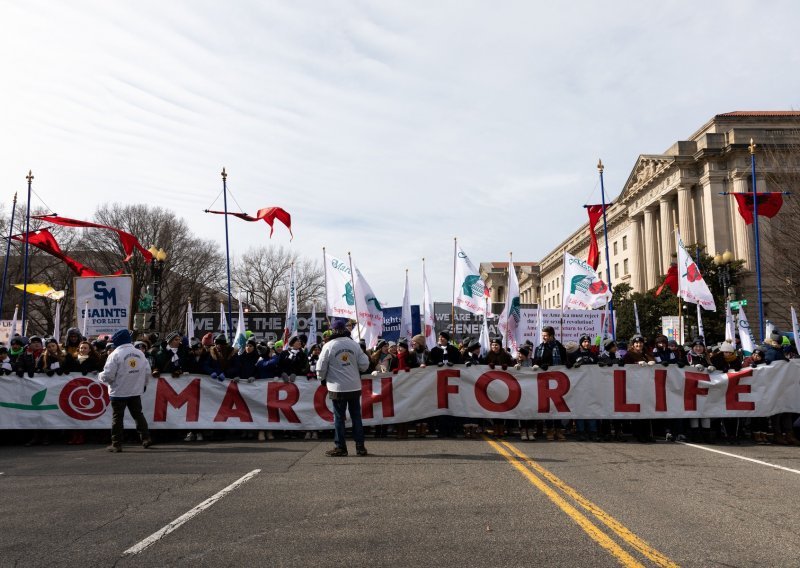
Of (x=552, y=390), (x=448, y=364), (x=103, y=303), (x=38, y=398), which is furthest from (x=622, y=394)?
(x=103, y=303)

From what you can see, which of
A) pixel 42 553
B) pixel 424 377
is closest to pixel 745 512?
pixel 42 553

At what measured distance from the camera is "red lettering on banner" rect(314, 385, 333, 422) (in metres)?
11.5

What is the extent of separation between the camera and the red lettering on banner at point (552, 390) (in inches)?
453

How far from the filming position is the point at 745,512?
5488 mm

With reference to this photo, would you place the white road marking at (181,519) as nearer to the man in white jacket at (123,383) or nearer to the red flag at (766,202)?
the man in white jacket at (123,383)

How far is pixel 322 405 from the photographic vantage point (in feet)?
Result: 37.8

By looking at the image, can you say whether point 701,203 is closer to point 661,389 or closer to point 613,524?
point 661,389

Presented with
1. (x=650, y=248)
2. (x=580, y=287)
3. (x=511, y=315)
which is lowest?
(x=511, y=315)

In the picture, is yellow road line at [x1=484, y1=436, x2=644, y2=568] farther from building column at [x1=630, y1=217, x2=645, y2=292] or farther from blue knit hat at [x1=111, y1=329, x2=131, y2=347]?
building column at [x1=630, y1=217, x2=645, y2=292]

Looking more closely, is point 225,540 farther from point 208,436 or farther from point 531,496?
point 208,436

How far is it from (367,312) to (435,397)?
22.8 ft

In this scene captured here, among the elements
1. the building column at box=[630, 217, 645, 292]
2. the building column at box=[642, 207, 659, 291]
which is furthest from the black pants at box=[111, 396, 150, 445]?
the building column at box=[630, 217, 645, 292]

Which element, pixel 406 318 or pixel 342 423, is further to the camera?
pixel 406 318

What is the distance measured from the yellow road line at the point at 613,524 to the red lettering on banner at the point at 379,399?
4285 mm
